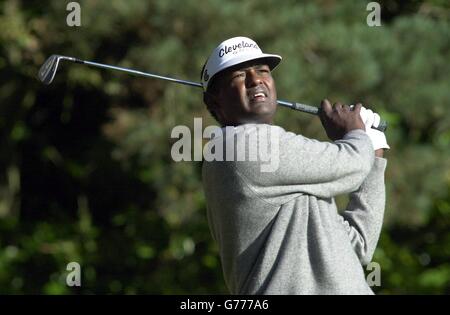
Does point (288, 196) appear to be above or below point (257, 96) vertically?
below

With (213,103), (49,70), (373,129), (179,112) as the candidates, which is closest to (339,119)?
(373,129)

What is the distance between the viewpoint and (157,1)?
302 inches

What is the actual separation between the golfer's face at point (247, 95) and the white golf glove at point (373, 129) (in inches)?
10.5

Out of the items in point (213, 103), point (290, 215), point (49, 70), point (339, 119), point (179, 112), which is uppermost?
point (179, 112)

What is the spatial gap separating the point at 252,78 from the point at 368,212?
505 mm

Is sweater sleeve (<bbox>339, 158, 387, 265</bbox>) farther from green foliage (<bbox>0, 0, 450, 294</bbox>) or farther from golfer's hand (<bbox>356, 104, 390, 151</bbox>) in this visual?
green foliage (<bbox>0, 0, 450, 294</bbox>)

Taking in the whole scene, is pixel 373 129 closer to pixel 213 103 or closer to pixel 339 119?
pixel 339 119

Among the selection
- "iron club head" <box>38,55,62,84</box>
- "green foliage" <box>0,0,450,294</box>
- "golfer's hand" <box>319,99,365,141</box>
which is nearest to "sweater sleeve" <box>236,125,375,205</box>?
"golfer's hand" <box>319,99,365,141</box>

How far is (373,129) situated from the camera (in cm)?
352

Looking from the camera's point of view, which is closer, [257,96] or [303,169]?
[303,169]

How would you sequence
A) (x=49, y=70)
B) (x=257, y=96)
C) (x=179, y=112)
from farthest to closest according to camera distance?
(x=179, y=112) < (x=49, y=70) < (x=257, y=96)

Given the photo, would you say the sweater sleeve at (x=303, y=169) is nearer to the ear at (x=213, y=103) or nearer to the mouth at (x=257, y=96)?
the mouth at (x=257, y=96)
